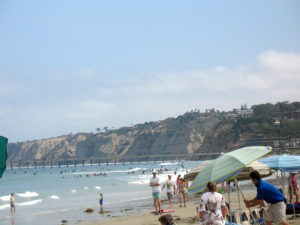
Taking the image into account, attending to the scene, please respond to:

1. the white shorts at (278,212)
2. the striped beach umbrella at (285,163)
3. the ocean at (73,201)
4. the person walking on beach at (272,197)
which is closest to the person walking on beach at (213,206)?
the person walking on beach at (272,197)

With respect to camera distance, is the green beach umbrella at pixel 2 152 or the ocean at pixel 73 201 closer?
the green beach umbrella at pixel 2 152

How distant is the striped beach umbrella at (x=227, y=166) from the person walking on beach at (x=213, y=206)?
1.68ft

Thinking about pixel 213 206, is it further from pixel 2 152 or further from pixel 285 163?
pixel 285 163

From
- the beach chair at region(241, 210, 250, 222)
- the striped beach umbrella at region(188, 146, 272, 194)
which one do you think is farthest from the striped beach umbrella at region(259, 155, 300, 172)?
the striped beach umbrella at region(188, 146, 272, 194)

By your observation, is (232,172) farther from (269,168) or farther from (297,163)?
(297,163)

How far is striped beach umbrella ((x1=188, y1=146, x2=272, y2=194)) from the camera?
639 cm

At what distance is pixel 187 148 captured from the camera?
570 feet

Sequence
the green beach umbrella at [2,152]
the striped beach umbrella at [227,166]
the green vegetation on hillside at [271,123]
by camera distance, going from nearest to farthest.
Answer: the green beach umbrella at [2,152] < the striped beach umbrella at [227,166] < the green vegetation on hillside at [271,123]

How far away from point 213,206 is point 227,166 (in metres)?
0.83

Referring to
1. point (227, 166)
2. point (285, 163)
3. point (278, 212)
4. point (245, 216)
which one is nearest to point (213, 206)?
point (227, 166)

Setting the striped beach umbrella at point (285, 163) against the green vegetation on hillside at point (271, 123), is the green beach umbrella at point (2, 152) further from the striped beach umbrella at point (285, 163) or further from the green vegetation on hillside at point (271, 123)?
the green vegetation on hillside at point (271, 123)

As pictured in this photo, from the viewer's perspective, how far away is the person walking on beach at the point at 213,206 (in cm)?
592

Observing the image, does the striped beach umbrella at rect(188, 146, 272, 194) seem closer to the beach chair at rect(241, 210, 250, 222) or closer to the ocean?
the beach chair at rect(241, 210, 250, 222)

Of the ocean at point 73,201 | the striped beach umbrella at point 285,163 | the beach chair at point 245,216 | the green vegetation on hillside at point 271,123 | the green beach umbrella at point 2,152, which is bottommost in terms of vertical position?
the ocean at point 73,201
